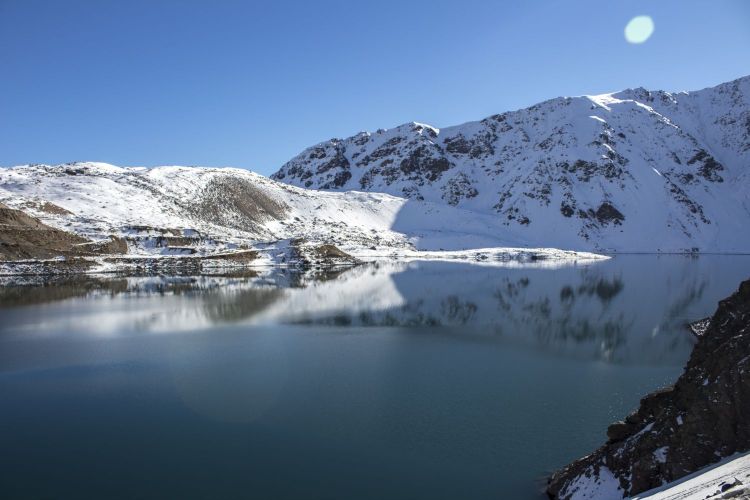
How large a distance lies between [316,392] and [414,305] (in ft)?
103

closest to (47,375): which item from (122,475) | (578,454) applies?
(122,475)

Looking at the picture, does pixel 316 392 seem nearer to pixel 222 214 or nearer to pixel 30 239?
pixel 30 239

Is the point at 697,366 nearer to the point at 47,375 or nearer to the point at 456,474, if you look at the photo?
the point at 456,474

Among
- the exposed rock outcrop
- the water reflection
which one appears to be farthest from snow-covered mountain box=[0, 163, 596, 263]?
the water reflection

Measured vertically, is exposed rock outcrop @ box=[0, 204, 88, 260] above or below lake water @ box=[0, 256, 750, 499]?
above

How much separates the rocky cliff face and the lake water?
219cm

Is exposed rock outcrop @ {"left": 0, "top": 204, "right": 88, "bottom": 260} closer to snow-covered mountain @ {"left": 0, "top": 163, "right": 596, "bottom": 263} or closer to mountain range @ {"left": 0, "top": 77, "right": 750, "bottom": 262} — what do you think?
mountain range @ {"left": 0, "top": 77, "right": 750, "bottom": 262}

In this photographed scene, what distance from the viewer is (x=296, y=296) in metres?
62.5

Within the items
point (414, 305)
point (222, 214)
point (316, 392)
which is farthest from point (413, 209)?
point (316, 392)

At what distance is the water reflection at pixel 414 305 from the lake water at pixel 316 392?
0.41 metres

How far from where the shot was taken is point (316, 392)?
24.9m

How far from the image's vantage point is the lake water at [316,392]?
1669cm

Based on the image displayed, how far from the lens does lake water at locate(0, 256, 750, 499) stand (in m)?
16.7

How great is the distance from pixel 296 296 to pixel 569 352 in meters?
36.7
